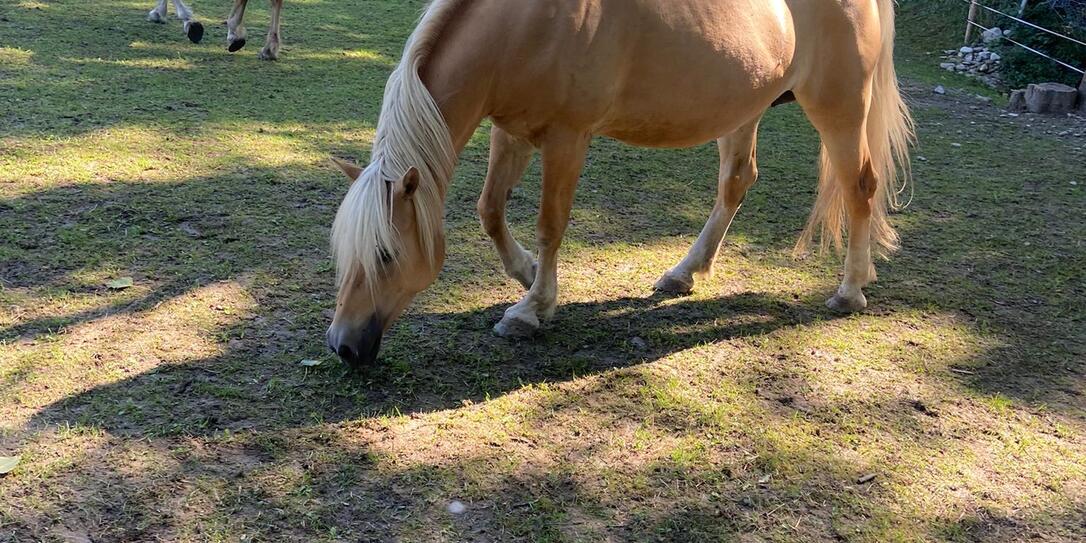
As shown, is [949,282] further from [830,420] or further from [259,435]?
[259,435]

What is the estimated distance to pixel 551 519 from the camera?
2.36 metres

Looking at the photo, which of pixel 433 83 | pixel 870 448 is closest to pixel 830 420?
pixel 870 448

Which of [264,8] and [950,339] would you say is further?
[264,8]

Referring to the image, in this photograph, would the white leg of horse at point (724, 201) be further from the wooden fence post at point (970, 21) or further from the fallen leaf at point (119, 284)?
the wooden fence post at point (970, 21)

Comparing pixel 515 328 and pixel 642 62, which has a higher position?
pixel 642 62

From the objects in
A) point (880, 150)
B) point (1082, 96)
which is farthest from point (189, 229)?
point (1082, 96)

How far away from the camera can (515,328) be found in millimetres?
3385

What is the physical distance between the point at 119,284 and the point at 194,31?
471 cm

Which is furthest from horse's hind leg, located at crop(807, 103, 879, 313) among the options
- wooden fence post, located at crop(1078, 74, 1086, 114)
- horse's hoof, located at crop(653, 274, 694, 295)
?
wooden fence post, located at crop(1078, 74, 1086, 114)

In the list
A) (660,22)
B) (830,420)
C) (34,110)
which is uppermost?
(660,22)

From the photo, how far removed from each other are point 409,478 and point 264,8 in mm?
8331

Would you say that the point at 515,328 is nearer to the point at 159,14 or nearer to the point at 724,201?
the point at 724,201

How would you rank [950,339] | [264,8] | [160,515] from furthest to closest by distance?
[264,8] → [950,339] → [160,515]

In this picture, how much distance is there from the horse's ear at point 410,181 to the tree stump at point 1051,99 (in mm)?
7615
